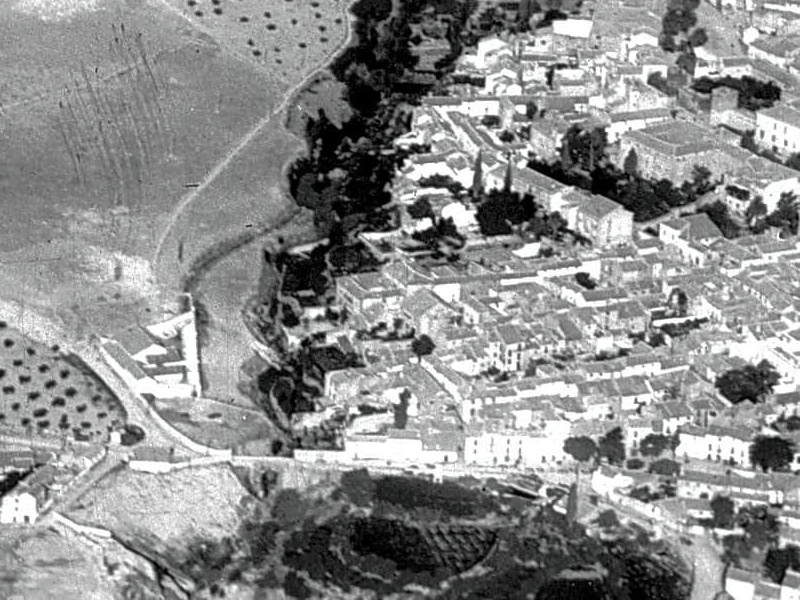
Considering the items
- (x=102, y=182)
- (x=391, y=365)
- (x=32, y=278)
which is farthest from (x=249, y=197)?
(x=391, y=365)

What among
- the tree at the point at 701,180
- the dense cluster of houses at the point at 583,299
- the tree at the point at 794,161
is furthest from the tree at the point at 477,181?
the tree at the point at 794,161

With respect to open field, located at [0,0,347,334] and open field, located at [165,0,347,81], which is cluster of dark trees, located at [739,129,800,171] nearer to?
open field, located at [0,0,347,334]

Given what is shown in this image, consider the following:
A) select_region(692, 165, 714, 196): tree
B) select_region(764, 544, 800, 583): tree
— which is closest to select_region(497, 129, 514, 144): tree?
select_region(692, 165, 714, 196): tree

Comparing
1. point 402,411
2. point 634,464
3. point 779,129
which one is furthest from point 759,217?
point 402,411

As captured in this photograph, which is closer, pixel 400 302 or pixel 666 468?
pixel 666 468

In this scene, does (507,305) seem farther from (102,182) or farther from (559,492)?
(102,182)

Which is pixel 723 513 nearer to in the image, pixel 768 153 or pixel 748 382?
pixel 748 382
